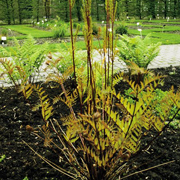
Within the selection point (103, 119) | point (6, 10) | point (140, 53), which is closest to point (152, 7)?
point (6, 10)

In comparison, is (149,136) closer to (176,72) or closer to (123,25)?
(176,72)

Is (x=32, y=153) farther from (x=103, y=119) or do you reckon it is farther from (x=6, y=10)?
(x=6, y=10)

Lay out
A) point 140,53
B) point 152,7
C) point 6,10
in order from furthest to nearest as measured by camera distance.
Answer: point 152,7
point 6,10
point 140,53

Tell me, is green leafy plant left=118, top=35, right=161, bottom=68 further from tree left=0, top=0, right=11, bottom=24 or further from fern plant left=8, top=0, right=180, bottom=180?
tree left=0, top=0, right=11, bottom=24

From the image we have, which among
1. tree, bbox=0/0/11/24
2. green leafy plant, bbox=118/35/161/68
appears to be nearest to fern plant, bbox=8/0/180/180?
green leafy plant, bbox=118/35/161/68

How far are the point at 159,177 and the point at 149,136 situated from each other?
2.13 feet

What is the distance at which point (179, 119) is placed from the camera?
2.89m

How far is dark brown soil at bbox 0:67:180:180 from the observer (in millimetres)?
1868

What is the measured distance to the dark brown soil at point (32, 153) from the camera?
1.87 metres

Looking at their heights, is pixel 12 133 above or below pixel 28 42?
below

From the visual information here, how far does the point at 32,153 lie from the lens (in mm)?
2166

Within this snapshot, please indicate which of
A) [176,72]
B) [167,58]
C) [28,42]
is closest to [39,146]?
[28,42]

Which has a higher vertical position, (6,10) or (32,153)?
(6,10)

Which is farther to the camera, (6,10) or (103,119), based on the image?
(6,10)
